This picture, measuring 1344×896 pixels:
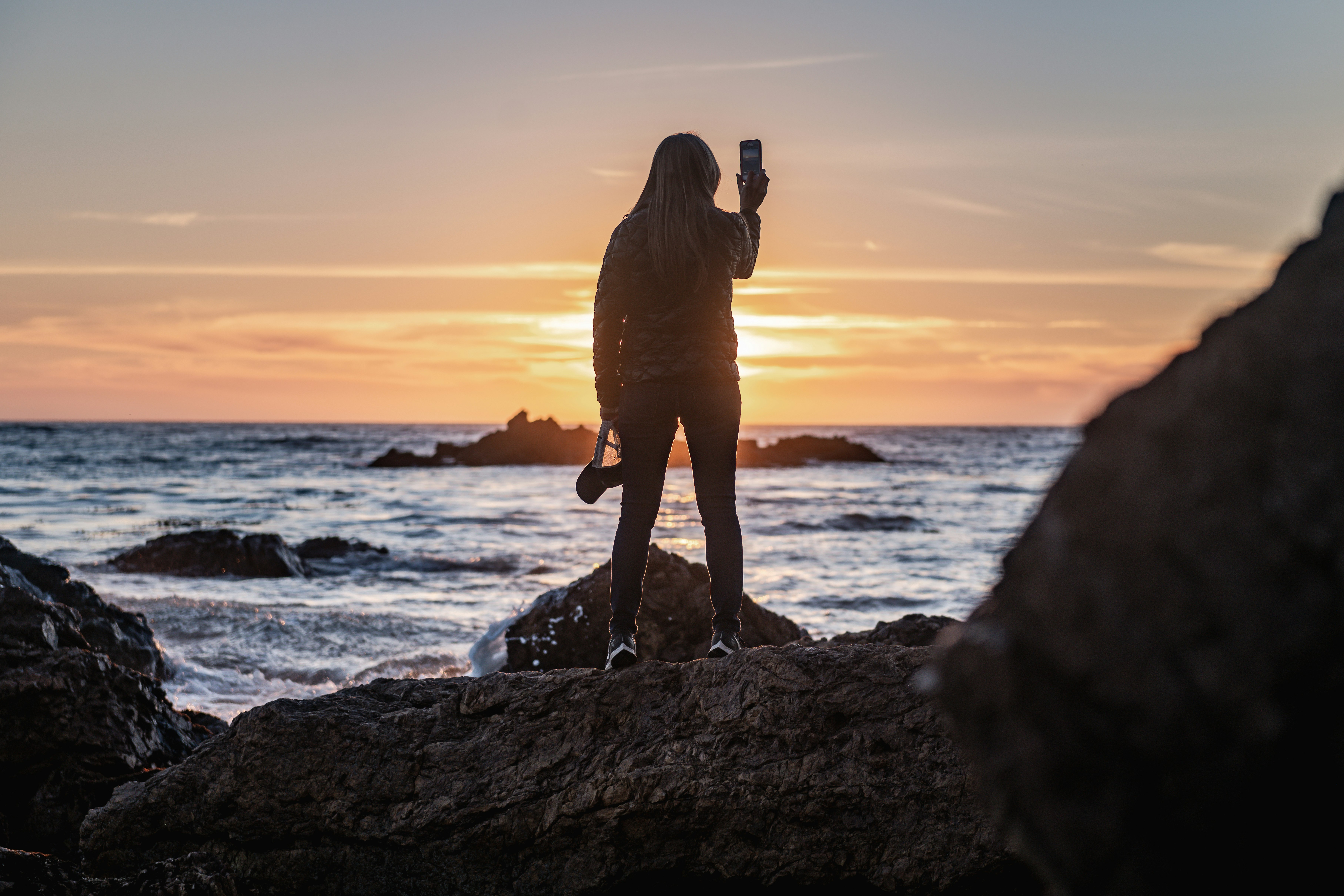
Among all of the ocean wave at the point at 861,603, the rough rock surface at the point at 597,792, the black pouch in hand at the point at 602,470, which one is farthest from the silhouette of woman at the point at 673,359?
the ocean wave at the point at 861,603

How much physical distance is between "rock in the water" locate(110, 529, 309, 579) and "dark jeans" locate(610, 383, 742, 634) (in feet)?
32.2

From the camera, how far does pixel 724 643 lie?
12.6 ft

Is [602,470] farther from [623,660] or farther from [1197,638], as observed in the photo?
[1197,638]

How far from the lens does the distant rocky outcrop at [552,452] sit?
47594 millimetres

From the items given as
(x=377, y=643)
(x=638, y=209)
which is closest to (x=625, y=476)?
(x=638, y=209)

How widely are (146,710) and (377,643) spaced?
14.7 feet

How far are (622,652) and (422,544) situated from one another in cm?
1358

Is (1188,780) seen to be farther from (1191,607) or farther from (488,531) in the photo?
(488,531)

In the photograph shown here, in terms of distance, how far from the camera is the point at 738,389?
3.90 m

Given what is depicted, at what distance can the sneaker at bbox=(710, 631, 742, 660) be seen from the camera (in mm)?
3764

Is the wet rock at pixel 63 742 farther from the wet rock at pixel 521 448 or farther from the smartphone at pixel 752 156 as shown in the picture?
the wet rock at pixel 521 448

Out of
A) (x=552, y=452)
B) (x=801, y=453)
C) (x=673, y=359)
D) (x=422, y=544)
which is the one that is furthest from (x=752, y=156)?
(x=801, y=453)

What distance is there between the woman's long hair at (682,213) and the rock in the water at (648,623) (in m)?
2.02

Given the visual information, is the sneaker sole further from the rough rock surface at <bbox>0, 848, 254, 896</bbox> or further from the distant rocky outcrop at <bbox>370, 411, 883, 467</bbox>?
the distant rocky outcrop at <bbox>370, 411, 883, 467</bbox>
